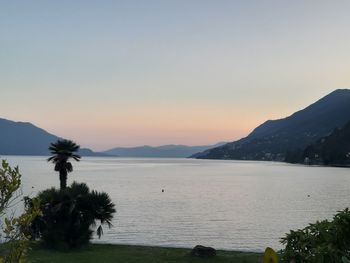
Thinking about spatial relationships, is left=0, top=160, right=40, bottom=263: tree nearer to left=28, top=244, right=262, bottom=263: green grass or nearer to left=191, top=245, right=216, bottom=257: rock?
left=28, top=244, right=262, bottom=263: green grass

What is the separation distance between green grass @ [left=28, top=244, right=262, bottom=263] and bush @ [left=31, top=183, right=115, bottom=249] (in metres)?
1.12

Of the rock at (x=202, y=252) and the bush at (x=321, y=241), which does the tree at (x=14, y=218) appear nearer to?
the bush at (x=321, y=241)

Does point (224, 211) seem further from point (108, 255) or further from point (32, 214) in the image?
Result: point (32, 214)

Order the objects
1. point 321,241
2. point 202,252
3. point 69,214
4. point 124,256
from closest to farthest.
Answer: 1. point 321,241
2. point 202,252
3. point 124,256
4. point 69,214

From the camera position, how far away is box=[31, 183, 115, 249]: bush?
34219 mm

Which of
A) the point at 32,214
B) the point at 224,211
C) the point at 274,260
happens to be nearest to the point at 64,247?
the point at 32,214

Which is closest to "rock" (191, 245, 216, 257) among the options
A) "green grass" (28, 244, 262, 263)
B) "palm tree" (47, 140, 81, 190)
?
"green grass" (28, 244, 262, 263)

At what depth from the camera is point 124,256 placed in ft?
103

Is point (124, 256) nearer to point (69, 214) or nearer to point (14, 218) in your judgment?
point (69, 214)

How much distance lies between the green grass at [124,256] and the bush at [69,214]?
112 cm

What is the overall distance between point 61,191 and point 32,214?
30211 millimetres

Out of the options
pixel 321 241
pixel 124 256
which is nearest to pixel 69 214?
pixel 124 256

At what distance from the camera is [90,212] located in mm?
34312

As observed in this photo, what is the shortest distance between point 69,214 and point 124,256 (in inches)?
232
